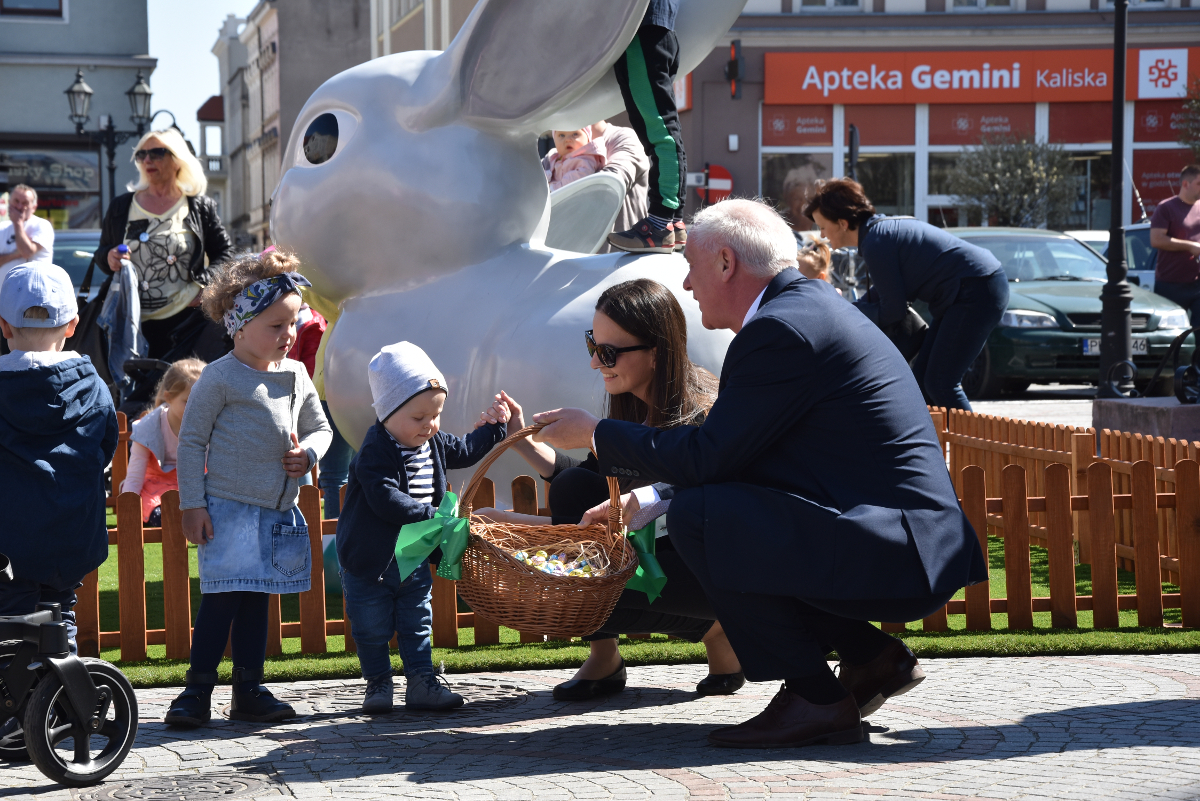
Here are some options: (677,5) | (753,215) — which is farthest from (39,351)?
(677,5)

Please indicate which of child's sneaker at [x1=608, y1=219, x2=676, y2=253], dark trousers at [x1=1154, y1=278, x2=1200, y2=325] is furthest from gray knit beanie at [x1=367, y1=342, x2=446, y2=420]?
dark trousers at [x1=1154, y1=278, x2=1200, y2=325]

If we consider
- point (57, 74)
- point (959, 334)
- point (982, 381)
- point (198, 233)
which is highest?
point (57, 74)

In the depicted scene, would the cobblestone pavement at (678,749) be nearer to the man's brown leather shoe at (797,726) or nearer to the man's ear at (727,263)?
the man's brown leather shoe at (797,726)

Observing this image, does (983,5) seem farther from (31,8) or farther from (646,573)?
(646,573)

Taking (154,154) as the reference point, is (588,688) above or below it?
below

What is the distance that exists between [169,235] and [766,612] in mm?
5210

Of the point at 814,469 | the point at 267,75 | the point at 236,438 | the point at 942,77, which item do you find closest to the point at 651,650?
the point at 814,469

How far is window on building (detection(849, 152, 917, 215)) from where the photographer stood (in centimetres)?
3122

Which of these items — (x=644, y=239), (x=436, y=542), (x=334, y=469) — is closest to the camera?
(x=436, y=542)

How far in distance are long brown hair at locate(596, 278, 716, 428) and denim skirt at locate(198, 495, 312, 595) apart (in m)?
1.17

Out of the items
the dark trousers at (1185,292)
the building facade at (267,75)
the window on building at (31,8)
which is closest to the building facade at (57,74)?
the window on building at (31,8)

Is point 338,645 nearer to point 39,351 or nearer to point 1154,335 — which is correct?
point 39,351

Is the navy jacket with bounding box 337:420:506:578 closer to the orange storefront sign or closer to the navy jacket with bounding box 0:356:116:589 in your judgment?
the navy jacket with bounding box 0:356:116:589

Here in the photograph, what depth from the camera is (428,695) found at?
4391 mm
